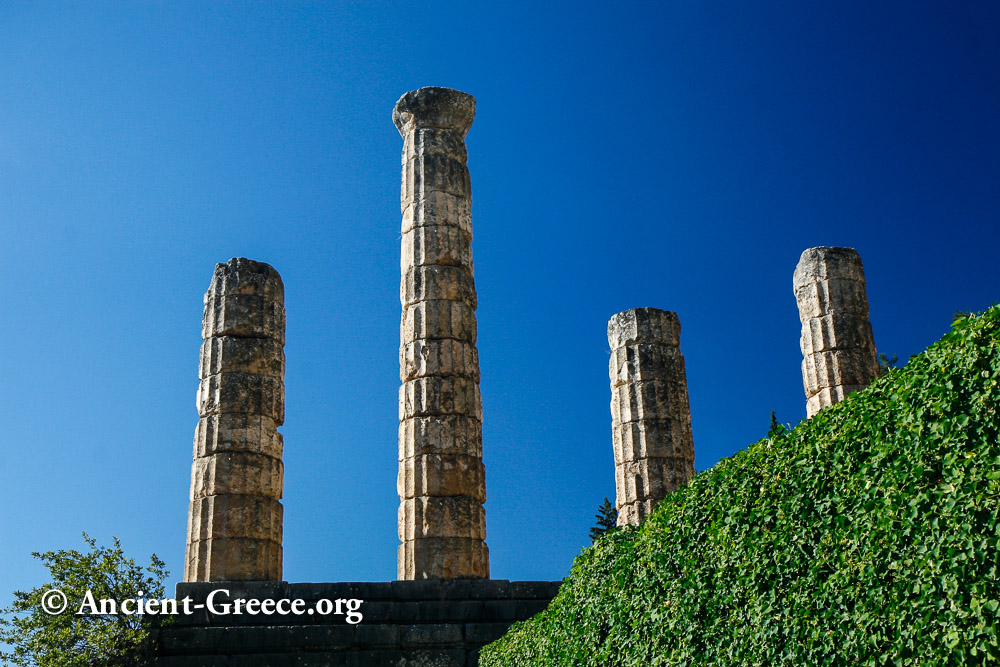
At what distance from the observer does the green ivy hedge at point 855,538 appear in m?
3.69

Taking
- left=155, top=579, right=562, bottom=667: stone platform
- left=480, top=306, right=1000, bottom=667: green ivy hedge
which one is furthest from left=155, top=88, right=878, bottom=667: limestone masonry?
left=480, top=306, right=1000, bottom=667: green ivy hedge

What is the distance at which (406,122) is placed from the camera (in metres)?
19.1

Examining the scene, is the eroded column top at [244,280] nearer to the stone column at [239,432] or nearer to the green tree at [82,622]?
the stone column at [239,432]

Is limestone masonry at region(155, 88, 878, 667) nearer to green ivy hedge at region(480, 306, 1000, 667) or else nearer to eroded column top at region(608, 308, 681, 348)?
eroded column top at region(608, 308, 681, 348)

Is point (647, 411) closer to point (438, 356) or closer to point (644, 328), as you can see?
point (644, 328)

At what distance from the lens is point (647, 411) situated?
18.9 metres

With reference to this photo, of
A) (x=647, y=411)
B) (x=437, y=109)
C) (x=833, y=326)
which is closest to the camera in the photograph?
(x=437, y=109)

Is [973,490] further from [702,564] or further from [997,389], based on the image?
[702,564]

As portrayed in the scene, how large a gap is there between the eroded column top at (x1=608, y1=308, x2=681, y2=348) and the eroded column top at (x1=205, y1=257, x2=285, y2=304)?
6.67 m

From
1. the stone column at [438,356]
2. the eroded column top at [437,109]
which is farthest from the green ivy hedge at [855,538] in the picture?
the eroded column top at [437,109]

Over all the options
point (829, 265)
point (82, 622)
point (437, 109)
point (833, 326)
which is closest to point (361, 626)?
point (82, 622)

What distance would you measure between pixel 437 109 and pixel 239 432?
713cm

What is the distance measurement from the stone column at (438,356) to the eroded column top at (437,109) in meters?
0.02

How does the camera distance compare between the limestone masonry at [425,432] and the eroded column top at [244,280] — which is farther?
the eroded column top at [244,280]
